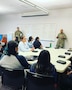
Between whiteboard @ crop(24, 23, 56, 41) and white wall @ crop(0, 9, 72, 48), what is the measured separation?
14 cm

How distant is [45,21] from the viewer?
303 inches

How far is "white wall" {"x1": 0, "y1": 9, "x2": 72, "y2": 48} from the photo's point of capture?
704 centimetres

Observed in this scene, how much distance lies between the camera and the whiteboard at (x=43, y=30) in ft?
24.6

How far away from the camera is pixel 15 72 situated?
181 centimetres

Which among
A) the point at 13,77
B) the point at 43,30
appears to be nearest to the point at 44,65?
the point at 13,77

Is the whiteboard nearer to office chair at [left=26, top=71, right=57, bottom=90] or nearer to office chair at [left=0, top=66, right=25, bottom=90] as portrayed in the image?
office chair at [left=0, top=66, right=25, bottom=90]

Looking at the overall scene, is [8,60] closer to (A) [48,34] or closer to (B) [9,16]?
(A) [48,34]

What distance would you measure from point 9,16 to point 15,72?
7.82 meters

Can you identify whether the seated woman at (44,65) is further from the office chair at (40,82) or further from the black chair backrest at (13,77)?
the black chair backrest at (13,77)

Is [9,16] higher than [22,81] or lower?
higher

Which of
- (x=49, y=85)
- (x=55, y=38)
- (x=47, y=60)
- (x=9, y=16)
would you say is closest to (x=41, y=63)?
(x=47, y=60)

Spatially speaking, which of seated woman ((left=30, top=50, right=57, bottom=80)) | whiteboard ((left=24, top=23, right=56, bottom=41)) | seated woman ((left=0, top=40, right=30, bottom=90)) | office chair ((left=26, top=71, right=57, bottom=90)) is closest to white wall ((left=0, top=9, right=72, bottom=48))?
whiteboard ((left=24, top=23, right=56, bottom=41))

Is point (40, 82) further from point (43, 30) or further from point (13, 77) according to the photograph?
point (43, 30)

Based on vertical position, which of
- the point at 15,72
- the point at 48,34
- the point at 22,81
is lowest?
the point at 22,81
